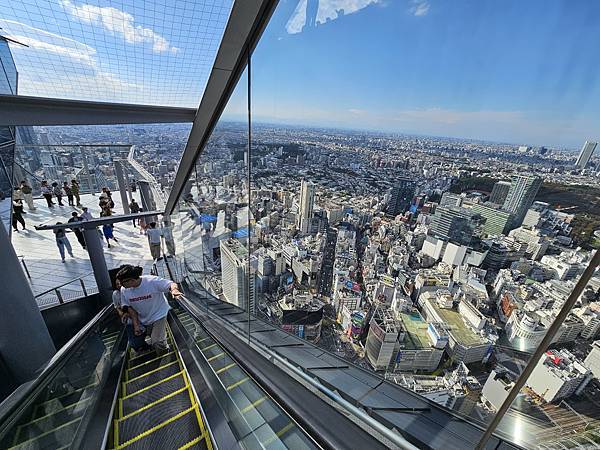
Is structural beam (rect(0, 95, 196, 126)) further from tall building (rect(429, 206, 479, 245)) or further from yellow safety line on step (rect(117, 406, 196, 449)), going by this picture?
tall building (rect(429, 206, 479, 245))

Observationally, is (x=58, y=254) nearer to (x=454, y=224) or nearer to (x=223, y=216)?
(x=223, y=216)

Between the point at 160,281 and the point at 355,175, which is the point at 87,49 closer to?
the point at 160,281

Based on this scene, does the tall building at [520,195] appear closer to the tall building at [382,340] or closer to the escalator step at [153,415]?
the tall building at [382,340]

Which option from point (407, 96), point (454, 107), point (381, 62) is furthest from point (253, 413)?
point (381, 62)

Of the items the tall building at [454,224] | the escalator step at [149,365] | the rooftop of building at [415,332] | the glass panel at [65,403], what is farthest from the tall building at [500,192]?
the escalator step at [149,365]

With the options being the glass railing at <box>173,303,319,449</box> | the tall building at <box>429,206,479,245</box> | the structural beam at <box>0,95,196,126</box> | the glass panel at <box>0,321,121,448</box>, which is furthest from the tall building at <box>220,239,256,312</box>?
the tall building at <box>429,206,479,245</box>

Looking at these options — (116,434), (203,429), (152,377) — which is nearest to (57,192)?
(152,377)
